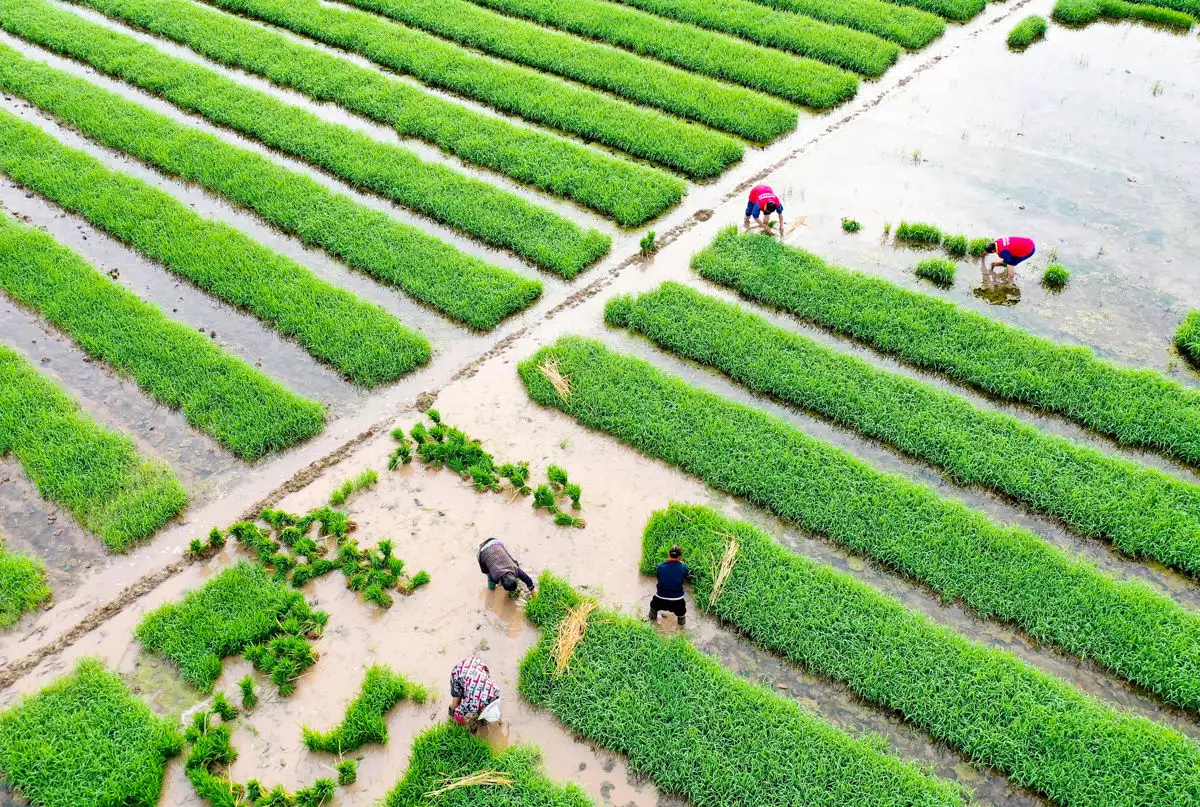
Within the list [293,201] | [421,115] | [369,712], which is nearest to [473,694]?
[369,712]

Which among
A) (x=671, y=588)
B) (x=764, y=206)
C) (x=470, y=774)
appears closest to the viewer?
(x=470, y=774)

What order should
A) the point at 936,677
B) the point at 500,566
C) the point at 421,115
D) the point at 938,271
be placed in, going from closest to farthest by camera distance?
the point at 936,677 → the point at 500,566 → the point at 938,271 → the point at 421,115

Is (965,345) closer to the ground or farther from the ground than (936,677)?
farther from the ground

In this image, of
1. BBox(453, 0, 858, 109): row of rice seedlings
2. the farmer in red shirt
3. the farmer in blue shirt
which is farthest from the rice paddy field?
the farmer in red shirt

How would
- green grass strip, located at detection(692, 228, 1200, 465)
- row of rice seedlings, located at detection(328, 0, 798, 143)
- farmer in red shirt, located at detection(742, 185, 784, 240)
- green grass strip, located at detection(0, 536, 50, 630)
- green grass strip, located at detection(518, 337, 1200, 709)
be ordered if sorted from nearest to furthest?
green grass strip, located at detection(518, 337, 1200, 709)
green grass strip, located at detection(0, 536, 50, 630)
green grass strip, located at detection(692, 228, 1200, 465)
farmer in red shirt, located at detection(742, 185, 784, 240)
row of rice seedlings, located at detection(328, 0, 798, 143)

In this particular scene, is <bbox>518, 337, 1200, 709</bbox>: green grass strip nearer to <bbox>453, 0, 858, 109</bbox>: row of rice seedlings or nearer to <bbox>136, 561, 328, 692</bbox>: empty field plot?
<bbox>136, 561, 328, 692</bbox>: empty field plot

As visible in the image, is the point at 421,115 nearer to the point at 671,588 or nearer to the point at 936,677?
the point at 671,588

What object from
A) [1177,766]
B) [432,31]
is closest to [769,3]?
[432,31]
